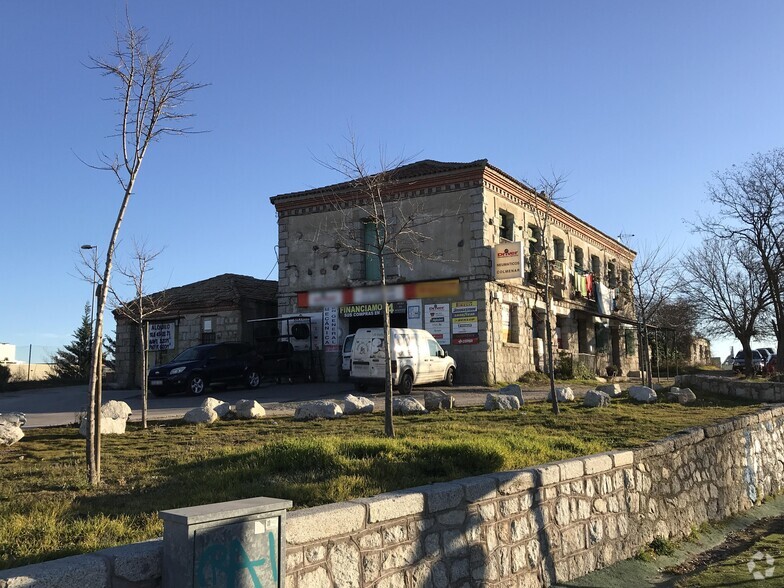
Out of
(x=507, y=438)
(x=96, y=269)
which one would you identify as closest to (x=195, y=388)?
(x=96, y=269)

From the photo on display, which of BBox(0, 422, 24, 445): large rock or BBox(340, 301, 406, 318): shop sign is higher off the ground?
BBox(340, 301, 406, 318): shop sign

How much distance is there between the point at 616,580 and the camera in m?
6.16

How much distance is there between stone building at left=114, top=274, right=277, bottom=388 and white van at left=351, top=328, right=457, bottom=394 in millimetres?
8274

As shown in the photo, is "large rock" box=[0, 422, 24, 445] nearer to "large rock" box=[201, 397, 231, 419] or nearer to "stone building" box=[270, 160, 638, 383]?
"large rock" box=[201, 397, 231, 419]

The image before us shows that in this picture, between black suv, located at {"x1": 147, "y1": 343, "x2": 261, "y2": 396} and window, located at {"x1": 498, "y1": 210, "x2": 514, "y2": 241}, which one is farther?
window, located at {"x1": 498, "y1": 210, "x2": 514, "y2": 241}

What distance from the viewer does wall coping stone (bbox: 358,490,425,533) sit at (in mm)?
4277

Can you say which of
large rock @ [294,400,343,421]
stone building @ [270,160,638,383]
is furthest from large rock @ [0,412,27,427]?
stone building @ [270,160,638,383]

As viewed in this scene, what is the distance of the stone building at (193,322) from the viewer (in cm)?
2498

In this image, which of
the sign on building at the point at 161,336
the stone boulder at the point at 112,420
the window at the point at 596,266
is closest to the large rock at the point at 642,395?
the stone boulder at the point at 112,420

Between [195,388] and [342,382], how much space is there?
520 cm

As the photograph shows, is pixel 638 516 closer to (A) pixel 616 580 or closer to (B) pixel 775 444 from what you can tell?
(A) pixel 616 580

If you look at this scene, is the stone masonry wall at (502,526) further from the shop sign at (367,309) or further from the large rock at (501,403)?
the shop sign at (367,309)

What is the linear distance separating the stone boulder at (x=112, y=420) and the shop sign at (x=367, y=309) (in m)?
12.4

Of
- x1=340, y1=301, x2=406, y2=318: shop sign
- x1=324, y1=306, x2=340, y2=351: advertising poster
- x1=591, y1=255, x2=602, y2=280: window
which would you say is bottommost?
x1=324, y1=306, x2=340, y2=351: advertising poster
